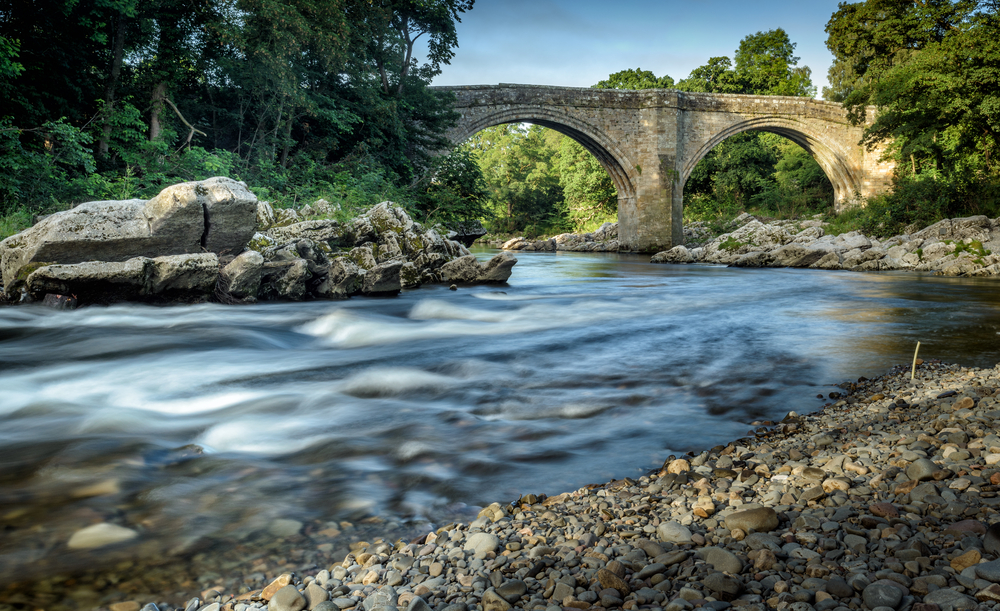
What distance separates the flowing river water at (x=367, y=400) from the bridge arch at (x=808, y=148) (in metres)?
18.8

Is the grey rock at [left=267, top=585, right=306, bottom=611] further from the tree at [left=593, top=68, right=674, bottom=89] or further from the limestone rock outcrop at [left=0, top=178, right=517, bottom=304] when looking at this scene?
the tree at [left=593, top=68, right=674, bottom=89]

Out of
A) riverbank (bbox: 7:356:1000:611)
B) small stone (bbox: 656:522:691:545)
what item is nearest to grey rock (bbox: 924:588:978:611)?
riverbank (bbox: 7:356:1000:611)

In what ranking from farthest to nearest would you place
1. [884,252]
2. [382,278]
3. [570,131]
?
1. [570,131]
2. [884,252]
3. [382,278]

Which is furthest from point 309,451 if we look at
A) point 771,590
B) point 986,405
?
point 986,405

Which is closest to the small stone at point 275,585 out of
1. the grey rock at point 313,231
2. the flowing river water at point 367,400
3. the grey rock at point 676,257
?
the flowing river water at point 367,400

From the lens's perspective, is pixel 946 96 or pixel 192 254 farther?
pixel 946 96

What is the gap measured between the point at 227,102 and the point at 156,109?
111 inches

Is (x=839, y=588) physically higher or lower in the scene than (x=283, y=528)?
higher

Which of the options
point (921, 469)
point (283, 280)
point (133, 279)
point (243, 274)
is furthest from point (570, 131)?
point (921, 469)

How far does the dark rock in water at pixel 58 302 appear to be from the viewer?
7.02m

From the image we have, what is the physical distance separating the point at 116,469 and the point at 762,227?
74.6 ft

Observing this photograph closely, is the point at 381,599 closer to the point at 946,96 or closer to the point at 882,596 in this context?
the point at 882,596

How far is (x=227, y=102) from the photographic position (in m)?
14.7

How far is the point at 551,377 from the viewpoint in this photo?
16.0 feet
